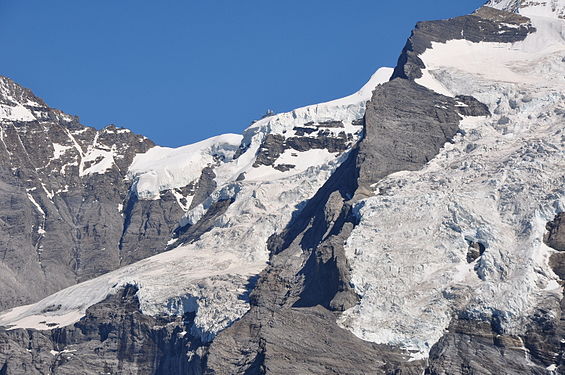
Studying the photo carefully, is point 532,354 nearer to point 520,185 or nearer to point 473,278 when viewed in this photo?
point 473,278

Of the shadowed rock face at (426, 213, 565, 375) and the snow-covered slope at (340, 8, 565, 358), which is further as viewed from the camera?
the snow-covered slope at (340, 8, 565, 358)

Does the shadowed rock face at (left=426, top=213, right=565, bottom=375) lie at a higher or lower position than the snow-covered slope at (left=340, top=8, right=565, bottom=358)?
lower

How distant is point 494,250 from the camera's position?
187750 millimetres

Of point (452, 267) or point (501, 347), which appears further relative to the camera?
point (452, 267)

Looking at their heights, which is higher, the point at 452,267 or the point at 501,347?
the point at 452,267

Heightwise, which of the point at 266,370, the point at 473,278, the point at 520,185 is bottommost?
the point at 266,370

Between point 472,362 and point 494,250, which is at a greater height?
point 494,250

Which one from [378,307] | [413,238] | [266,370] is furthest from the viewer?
[413,238]

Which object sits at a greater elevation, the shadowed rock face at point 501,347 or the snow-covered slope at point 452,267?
the snow-covered slope at point 452,267

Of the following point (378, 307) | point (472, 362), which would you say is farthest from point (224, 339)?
point (472, 362)

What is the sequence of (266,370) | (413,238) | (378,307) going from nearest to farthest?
(266,370), (378,307), (413,238)

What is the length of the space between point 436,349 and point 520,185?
32038 millimetres

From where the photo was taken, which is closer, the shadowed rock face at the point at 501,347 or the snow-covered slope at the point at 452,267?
the shadowed rock face at the point at 501,347

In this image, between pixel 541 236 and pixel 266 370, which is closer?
pixel 266 370
